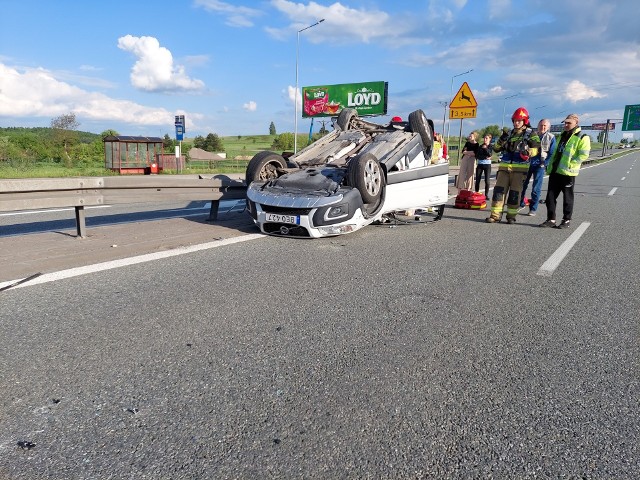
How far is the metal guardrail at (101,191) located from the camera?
16.0ft

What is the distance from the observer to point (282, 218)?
5891 millimetres

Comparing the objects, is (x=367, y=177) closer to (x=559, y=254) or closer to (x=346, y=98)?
(x=559, y=254)

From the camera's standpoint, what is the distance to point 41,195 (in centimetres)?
515

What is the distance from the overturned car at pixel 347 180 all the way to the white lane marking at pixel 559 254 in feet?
6.53

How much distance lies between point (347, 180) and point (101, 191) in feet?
10.0

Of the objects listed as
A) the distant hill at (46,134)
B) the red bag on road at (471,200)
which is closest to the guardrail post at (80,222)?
the red bag on road at (471,200)

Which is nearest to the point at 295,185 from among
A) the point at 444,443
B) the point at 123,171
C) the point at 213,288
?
the point at 213,288

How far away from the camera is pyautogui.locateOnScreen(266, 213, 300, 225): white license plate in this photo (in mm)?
5805

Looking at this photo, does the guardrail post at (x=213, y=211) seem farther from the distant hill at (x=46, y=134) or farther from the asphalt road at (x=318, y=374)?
the distant hill at (x=46, y=134)

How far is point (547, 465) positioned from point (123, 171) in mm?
31529

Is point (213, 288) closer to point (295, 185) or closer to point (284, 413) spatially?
point (284, 413)

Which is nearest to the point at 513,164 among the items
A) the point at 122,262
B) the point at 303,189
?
the point at 303,189

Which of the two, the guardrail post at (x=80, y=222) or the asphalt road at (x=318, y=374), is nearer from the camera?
the asphalt road at (x=318, y=374)

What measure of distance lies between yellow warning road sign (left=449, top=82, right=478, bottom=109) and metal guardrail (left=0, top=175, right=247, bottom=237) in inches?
516
